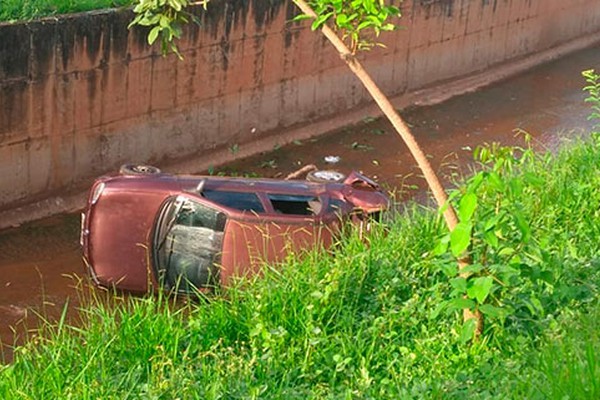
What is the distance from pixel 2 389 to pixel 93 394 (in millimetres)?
597

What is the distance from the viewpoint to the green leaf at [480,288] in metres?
7.06

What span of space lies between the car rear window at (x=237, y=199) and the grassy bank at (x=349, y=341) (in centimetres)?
227

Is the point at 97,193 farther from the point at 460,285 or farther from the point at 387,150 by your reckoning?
the point at 387,150

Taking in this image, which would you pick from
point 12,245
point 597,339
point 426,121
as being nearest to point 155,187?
point 12,245

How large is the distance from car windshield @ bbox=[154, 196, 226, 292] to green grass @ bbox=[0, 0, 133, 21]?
4.22 metres

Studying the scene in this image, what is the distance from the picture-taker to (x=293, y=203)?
11.3 metres

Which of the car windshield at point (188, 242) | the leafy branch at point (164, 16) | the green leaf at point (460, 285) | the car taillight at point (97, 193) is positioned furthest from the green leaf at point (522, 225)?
the car taillight at point (97, 193)

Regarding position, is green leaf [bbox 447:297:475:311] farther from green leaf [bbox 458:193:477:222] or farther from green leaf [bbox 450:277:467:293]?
green leaf [bbox 458:193:477:222]

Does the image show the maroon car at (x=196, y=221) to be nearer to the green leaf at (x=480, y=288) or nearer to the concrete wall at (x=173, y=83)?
the concrete wall at (x=173, y=83)

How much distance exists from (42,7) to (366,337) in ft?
27.2

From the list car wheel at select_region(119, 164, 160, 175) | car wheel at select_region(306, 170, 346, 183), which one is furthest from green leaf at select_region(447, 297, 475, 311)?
car wheel at select_region(119, 164, 160, 175)

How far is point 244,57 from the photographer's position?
1689 cm

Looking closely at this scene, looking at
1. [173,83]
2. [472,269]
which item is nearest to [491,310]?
[472,269]

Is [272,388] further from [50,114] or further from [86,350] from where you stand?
[50,114]
